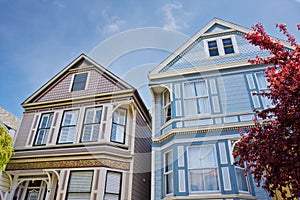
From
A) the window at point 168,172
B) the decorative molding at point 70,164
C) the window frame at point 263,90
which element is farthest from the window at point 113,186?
the window frame at point 263,90

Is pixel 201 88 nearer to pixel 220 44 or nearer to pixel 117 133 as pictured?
pixel 220 44

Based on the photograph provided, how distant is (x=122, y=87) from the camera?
12672mm

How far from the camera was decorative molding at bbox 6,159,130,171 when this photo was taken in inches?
413

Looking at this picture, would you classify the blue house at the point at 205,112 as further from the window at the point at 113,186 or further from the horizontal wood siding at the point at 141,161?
the window at the point at 113,186

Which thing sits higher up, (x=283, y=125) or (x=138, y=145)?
(x=138, y=145)

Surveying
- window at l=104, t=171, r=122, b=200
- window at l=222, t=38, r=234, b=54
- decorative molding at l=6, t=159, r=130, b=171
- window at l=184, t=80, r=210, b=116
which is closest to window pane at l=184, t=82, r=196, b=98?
window at l=184, t=80, r=210, b=116

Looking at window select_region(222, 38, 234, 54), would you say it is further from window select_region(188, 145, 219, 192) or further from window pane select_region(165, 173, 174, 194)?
window pane select_region(165, 173, 174, 194)

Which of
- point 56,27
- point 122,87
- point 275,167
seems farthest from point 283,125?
Answer: point 56,27

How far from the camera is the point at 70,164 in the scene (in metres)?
10.9

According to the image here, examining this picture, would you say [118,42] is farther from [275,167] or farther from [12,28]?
[275,167]

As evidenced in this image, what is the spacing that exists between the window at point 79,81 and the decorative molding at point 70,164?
4.62 m

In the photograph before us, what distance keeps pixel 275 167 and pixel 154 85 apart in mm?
7273

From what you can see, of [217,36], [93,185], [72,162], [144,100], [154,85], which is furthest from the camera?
[144,100]

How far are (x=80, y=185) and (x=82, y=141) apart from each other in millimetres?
2228
